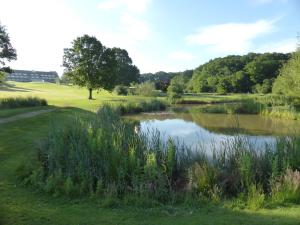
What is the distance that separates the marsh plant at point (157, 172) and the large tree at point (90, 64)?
40.9 metres

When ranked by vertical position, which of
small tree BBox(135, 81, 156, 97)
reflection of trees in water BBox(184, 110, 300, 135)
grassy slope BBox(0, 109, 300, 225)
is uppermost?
small tree BBox(135, 81, 156, 97)

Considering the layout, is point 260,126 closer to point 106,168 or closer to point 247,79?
point 106,168

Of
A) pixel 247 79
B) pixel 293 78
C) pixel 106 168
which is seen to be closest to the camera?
pixel 106 168

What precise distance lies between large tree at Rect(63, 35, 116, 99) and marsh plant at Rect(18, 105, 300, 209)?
134ft

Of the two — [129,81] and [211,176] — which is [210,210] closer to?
[211,176]

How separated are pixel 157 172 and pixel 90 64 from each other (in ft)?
146

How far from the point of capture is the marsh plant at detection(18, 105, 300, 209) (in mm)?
8375

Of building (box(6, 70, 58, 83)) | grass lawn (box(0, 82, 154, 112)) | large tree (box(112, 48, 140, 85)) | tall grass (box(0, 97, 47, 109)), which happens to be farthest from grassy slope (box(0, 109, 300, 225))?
building (box(6, 70, 58, 83))

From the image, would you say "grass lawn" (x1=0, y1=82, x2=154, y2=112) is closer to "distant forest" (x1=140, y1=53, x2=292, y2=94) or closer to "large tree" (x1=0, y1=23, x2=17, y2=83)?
"large tree" (x1=0, y1=23, x2=17, y2=83)

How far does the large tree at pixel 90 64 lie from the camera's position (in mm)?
51344

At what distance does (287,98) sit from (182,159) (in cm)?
3591

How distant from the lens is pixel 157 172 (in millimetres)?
8805

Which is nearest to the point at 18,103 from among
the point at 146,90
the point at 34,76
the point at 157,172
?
the point at 157,172

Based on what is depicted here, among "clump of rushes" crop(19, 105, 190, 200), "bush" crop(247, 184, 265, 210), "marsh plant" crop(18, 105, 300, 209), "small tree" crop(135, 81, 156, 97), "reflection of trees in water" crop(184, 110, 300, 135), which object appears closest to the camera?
"bush" crop(247, 184, 265, 210)
